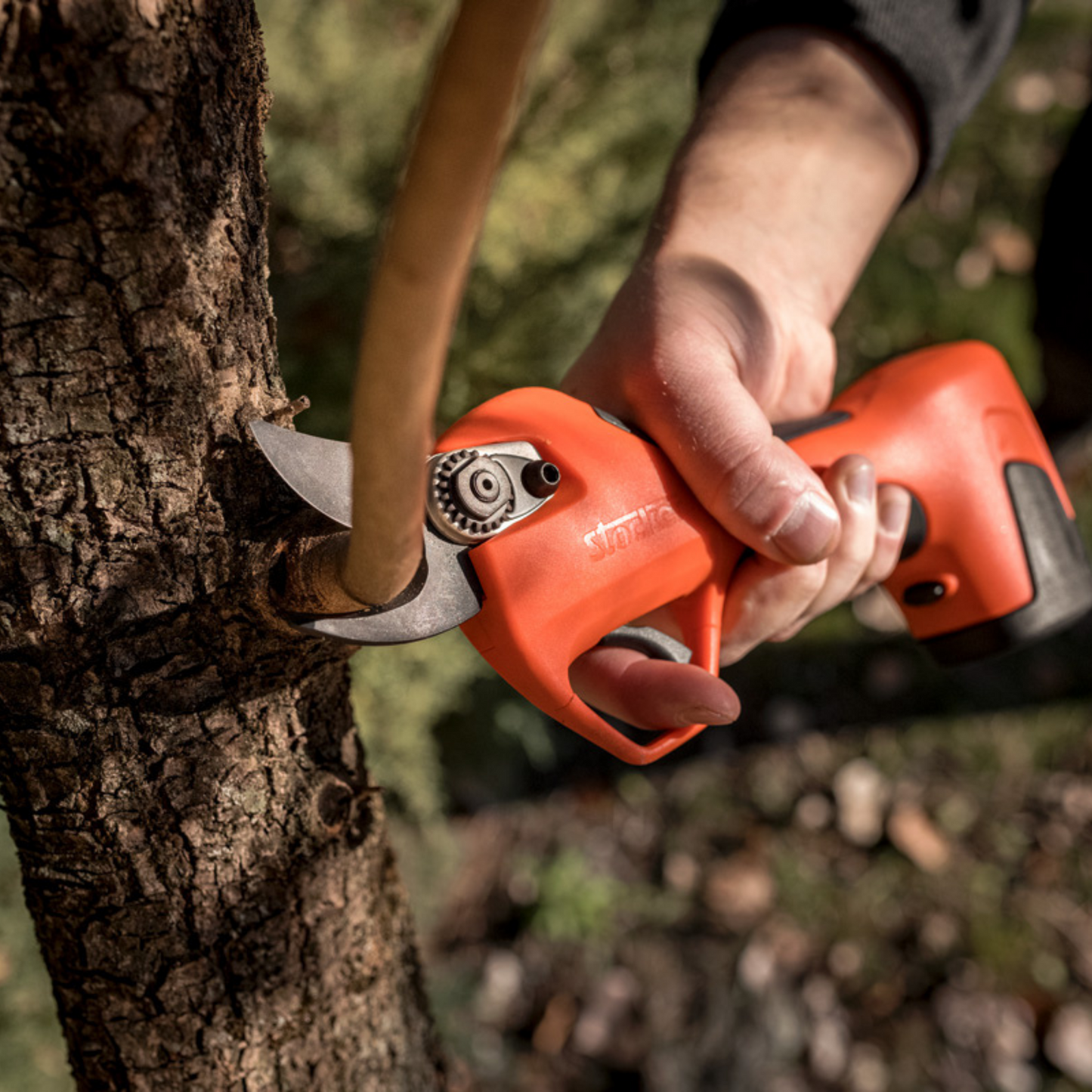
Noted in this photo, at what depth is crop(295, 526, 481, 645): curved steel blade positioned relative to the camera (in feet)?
2.55

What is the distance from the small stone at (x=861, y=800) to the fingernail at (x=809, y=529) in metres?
1.67

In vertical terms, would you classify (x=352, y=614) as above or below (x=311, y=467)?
below

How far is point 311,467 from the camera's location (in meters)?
0.77

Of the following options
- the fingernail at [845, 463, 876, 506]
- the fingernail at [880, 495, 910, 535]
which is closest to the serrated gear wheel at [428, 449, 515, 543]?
the fingernail at [845, 463, 876, 506]

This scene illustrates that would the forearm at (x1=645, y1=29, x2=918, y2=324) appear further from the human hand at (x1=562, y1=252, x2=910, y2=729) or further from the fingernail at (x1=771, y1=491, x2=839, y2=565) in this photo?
the fingernail at (x1=771, y1=491, x2=839, y2=565)

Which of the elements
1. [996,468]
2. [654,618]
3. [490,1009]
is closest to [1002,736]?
[996,468]

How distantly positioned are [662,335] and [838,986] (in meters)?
1.87

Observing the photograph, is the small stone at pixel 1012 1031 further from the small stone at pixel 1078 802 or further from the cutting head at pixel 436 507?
the cutting head at pixel 436 507

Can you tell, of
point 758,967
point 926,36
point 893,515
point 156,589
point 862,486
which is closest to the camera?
point 156,589

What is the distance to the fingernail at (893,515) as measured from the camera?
1529 millimetres

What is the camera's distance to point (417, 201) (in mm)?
454

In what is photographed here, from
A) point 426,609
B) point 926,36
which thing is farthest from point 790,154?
point 426,609

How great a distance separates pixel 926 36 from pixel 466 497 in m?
1.35

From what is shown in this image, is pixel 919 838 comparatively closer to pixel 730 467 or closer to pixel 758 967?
pixel 758 967
